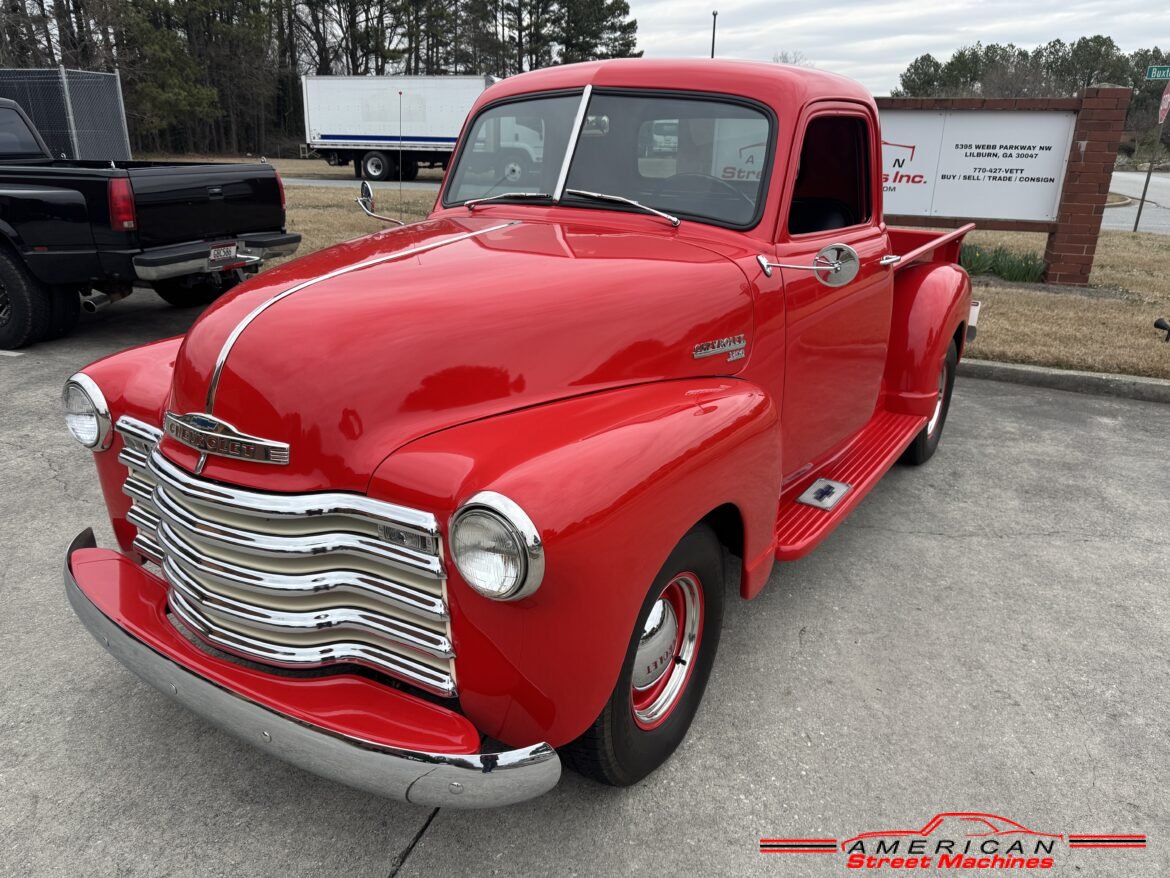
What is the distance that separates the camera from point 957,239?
4867mm

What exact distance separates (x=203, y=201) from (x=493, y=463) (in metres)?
5.74

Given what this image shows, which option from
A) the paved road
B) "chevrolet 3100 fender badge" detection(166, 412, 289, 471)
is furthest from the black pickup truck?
the paved road

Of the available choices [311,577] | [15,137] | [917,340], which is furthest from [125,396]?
[15,137]

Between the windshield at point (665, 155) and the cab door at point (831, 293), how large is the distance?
0.19 meters

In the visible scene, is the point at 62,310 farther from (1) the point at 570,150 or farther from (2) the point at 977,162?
(2) the point at 977,162

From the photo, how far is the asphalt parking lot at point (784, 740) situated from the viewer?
211 cm

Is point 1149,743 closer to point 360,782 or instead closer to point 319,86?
point 360,782

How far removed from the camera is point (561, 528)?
1.67 meters

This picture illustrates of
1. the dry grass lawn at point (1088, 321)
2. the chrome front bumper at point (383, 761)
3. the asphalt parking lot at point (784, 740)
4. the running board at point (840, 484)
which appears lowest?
the asphalt parking lot at point (784, 740)

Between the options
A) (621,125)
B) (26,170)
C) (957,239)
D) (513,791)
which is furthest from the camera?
(26,170)

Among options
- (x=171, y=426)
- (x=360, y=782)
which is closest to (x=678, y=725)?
(x=360, y=782)

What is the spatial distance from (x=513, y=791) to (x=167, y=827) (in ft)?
3.50

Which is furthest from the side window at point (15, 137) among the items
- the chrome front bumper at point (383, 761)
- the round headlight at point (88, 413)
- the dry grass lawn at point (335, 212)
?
the chrome front bumper at point (383, 761)

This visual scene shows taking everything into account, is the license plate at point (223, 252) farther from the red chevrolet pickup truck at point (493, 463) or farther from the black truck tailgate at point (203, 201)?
the red chevrolet pickup truck at point (493, 463)
